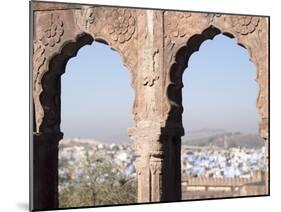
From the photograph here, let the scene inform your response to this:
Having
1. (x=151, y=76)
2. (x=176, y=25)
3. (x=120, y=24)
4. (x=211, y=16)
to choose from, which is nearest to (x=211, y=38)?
(x=211, y=16)

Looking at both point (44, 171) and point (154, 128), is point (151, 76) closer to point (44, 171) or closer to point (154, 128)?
point (154, 128)

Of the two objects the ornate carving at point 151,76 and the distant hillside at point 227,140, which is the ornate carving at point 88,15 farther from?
the distant hillside at point 227,140

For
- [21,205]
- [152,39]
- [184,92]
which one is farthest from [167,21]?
[21,205]

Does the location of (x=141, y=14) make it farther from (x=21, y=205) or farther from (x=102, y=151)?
(x=21, y=205)

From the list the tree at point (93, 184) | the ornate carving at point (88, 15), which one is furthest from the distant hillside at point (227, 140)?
the ornate carving at point (88, 15)

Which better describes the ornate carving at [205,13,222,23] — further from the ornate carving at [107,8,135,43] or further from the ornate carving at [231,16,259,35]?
the ornate carving at [107,8,135,43]
